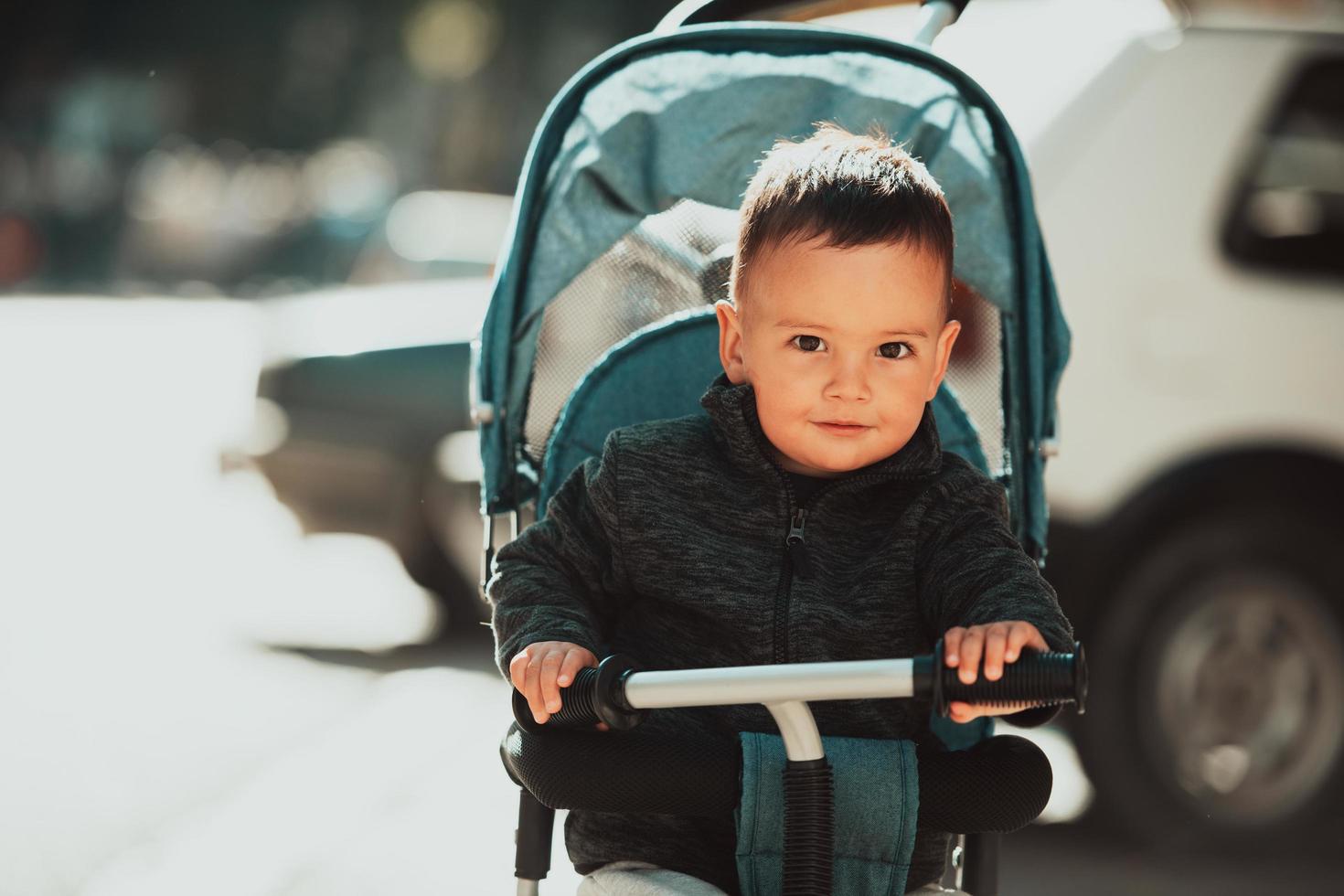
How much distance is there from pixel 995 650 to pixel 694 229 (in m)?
1.48

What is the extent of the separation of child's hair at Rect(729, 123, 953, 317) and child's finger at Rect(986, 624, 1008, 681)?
0.60 m

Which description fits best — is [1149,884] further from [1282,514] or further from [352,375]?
[352,375]

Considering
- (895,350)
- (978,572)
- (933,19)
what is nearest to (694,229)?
(933,19)

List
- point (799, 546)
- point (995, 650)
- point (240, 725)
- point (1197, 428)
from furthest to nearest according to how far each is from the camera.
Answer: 1. point (240, 725)
2. point (1197, 428)
3. point (799, 546)
4. point (995, 650)

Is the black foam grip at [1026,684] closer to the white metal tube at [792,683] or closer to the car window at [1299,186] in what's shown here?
the white metal tube at [792,683]

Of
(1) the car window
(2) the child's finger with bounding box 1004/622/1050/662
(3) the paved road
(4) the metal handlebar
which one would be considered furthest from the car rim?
(4) the metal handlebar

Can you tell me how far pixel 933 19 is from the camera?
3.56 m

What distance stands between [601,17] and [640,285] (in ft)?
126

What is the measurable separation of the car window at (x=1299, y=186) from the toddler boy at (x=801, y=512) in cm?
240

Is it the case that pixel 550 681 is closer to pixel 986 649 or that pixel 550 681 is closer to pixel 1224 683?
pixel 986 649

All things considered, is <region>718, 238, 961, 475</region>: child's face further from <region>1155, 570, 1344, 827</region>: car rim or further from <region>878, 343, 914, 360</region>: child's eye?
<region>1155, 570, 1344, 827</region>: car rim

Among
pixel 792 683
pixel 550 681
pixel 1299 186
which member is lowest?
pixel 550 681

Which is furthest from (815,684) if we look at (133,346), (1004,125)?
(133,346)

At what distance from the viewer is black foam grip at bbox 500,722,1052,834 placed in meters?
2.29
